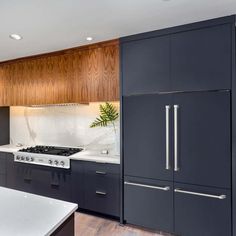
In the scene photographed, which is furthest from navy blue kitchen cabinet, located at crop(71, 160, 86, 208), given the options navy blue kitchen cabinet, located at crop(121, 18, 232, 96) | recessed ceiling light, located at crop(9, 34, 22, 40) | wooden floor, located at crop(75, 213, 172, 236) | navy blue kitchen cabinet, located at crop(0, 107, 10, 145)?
navy blue kitchen cabinet, located at crop(0, 107, 10, 145)

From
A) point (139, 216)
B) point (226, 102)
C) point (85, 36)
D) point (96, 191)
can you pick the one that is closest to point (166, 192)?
point (139, 216)

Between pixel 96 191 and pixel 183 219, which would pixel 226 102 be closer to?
pixel 183 219

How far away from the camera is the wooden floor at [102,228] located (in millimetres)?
2516

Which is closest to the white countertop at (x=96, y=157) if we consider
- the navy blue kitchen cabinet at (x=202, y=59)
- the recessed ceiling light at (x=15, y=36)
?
the navy blue kitchen cabinet at (x=202, y=59)

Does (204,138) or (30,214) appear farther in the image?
(204,138)

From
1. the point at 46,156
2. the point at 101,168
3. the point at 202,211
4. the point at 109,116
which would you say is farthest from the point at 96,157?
the point at 202,211

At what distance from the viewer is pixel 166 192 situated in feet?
7.82

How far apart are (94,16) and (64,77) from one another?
135cm

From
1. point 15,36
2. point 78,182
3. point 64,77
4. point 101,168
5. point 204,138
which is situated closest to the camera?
point 204,138

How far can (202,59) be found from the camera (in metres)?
2.21

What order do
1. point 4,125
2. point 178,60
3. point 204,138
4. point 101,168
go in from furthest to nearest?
point 4,125
point 101,168
point 178,60
point 204,138

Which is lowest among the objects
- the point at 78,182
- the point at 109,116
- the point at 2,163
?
the point at 78,182

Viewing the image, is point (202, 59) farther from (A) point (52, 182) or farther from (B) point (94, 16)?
(A) point (52, 182)

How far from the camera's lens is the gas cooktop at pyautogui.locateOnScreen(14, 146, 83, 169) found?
3002 mm
